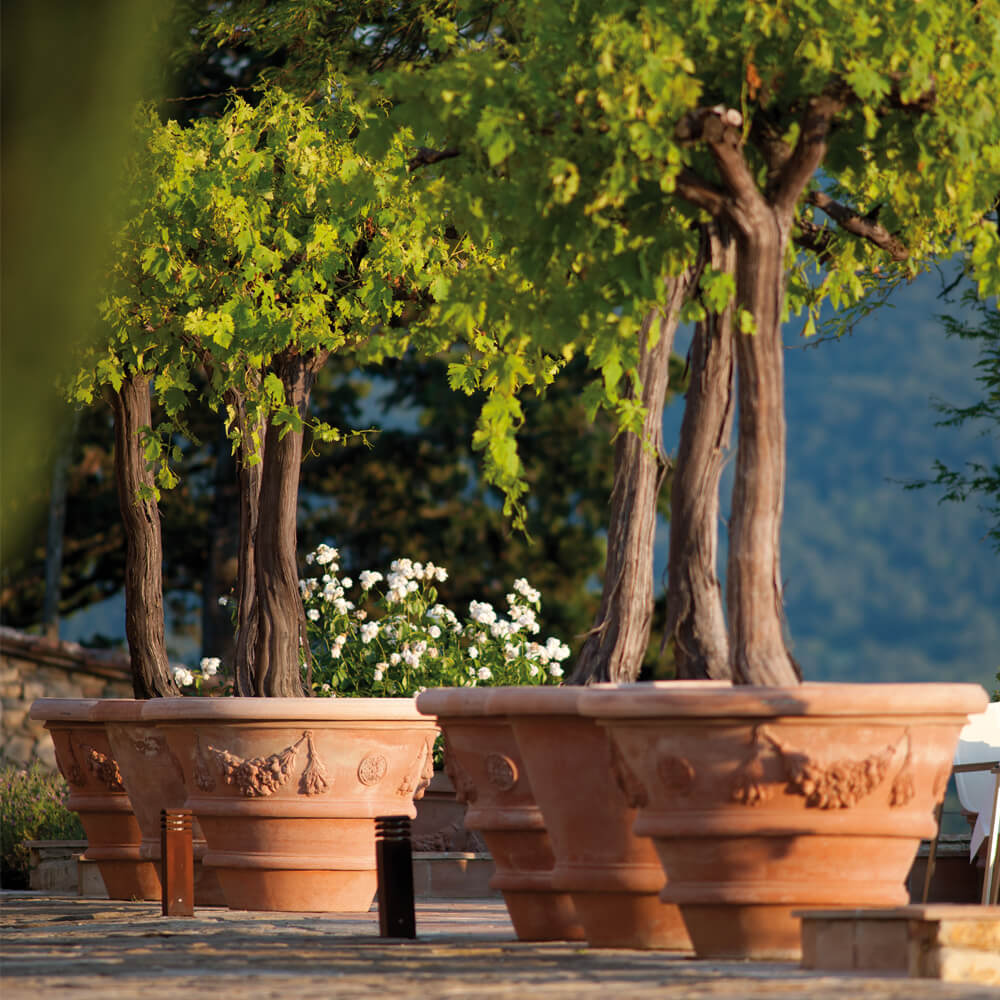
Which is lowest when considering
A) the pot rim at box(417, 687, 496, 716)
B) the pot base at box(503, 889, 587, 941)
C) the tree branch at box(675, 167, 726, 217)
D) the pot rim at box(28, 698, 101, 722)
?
the pot base at box(503, 889, 587, 941)

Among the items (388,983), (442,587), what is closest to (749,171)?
(388,983)

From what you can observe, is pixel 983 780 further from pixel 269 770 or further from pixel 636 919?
pixel 269 770

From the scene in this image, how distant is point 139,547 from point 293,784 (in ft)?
7.23

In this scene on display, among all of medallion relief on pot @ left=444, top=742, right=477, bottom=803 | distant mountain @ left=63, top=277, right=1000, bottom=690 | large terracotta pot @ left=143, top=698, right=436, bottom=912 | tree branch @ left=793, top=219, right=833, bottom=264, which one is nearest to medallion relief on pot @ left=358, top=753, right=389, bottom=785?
large terracotta pot @ left=143, top=698, right=436, bottom=912

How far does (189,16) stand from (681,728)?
6.64m

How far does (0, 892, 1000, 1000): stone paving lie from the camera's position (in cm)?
340

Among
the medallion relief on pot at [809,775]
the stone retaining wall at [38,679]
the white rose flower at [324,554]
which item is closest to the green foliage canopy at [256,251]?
the white rose flower at [324,554]

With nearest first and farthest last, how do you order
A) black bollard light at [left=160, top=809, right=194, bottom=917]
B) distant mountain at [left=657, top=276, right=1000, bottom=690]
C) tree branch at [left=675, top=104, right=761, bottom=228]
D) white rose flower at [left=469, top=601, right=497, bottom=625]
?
tree branch at [left=675, top=104, right=761, bottom=228] < black bollard light at [left=160, top=809, right=194, bottom=917] < white rose flower at [left=469, top=601, right=497, bottom=625] < distant mountain at [left=657, top=276, right=1000, bottom=690]

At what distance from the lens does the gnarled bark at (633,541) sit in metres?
5.92

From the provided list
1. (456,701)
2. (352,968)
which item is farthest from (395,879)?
(352,968)

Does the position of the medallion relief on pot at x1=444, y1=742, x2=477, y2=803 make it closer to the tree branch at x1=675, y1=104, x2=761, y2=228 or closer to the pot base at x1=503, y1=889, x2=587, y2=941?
the pot base at x1=503, y1=889, x2=587, y2=941

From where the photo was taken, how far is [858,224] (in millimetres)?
5188

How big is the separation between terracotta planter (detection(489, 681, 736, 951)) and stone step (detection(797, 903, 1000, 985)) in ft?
2.63

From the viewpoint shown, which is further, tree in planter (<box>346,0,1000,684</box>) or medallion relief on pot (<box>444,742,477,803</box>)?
medallion relief on pot (<box>444,742,477,803</box>)
